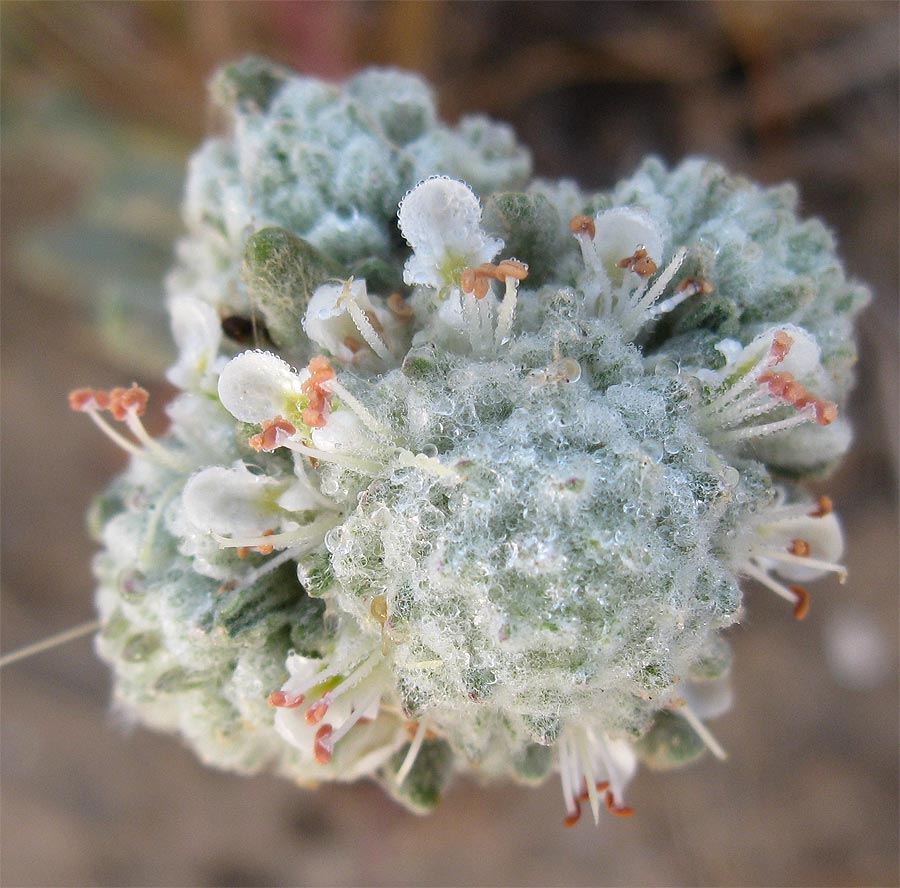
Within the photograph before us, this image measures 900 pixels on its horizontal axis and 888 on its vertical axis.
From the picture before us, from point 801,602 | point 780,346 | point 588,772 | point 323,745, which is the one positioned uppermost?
point 780,346

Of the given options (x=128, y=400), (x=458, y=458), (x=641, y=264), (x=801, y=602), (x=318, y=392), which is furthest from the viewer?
(x=801, y=602)

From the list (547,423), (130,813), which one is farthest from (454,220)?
(130,813)

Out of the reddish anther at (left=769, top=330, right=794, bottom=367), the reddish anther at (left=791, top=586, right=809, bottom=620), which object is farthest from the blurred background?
the reddish anther at (left=769, top=330, right=794, bottom=367)

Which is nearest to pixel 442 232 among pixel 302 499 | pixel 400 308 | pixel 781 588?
pixel 400 308

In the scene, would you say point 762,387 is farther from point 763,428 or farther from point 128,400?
point 128,400

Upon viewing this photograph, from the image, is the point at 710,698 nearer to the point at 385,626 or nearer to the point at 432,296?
the point at 385,626

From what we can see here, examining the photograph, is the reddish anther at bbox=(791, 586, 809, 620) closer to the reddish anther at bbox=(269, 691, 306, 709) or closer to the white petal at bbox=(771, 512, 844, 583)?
the white petal at bbox=(771, 512, 844, 583)

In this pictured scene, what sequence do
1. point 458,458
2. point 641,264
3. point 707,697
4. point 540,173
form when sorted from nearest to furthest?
1. point 458,458
2. point 641,264
3. point 707,697
4. point 540,173
